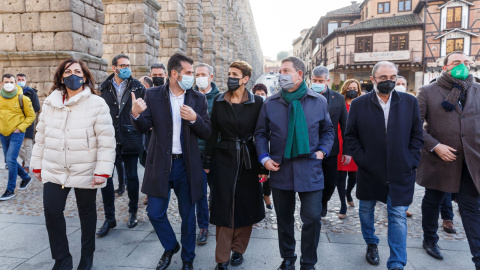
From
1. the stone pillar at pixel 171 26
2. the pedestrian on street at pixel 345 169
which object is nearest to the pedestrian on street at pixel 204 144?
the pedestrian on street at pixel 345 169

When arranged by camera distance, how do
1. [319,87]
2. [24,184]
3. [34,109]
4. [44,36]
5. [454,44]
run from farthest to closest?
[454,44] < [44,36] < [34,109] < [24,184] < [319,87]

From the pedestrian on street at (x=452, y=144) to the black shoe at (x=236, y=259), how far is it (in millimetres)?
1948

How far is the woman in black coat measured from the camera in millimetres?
3230

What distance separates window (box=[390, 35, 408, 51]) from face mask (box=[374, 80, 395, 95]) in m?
31.1

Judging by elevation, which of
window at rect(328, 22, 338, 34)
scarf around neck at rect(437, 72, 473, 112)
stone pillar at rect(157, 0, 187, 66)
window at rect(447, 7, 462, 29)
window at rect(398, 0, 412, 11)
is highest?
window at rect(398, 0, 412, 11)

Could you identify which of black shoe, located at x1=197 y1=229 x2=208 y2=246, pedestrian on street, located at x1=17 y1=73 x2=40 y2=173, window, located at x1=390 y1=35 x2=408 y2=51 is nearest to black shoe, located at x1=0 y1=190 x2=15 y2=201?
pedestrian on street, located at x1=17 y1=73 x2=40 y2=173

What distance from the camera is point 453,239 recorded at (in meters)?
3.96

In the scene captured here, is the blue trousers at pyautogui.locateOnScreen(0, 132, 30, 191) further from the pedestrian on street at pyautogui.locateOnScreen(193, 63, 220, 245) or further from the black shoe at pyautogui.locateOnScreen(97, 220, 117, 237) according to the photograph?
the pedestrian on street at pyautogui.locateOnScreen(193, 63, 220, 245)

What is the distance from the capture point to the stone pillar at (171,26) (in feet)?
42.0

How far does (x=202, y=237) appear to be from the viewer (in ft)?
12.7

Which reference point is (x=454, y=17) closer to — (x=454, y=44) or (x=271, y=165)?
(x=454, y=44)

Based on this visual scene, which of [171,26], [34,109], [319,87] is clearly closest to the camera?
[319,87]

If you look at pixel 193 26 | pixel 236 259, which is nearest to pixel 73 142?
pixel 236 259

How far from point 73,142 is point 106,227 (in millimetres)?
1458
